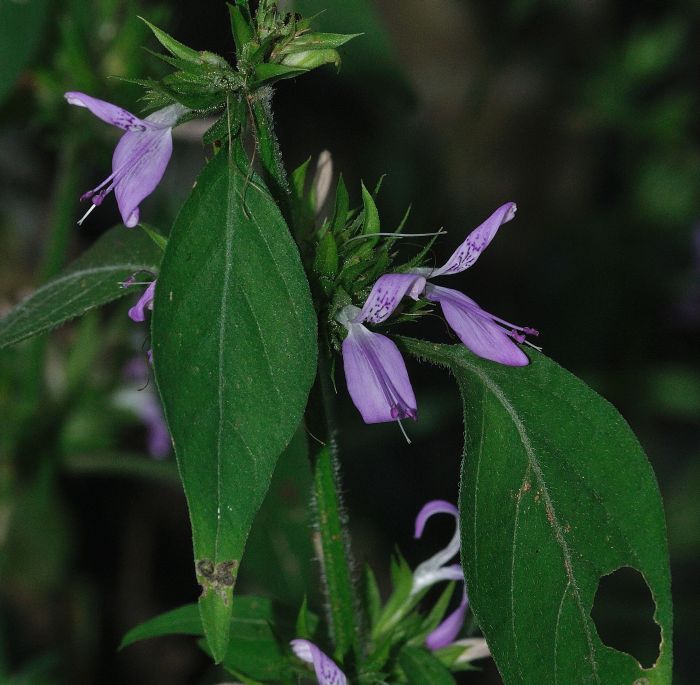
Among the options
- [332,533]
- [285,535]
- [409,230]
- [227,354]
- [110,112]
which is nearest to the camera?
[227,354]

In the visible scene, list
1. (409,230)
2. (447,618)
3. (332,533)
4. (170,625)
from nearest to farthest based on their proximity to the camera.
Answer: (332,533), (170,625), (447,618), (409,230)

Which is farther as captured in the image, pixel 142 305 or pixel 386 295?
pixel 142 305

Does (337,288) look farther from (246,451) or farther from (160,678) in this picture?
(160,678)

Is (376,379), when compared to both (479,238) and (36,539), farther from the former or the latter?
(36,539)

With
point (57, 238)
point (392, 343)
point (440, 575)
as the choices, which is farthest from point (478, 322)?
point (57, 238)

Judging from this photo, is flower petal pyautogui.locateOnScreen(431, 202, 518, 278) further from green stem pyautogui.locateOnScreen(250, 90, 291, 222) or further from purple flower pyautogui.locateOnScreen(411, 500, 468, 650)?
purple flower pyautogui.locateOnScreen(411, 500, 468, 650)

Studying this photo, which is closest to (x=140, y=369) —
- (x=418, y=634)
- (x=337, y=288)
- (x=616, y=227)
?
(x=418, y=634)

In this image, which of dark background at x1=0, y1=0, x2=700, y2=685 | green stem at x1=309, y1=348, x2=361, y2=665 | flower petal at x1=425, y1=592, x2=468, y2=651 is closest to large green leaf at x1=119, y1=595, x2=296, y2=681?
green stem at x1=309, y1=348, x2=361, y2=665
